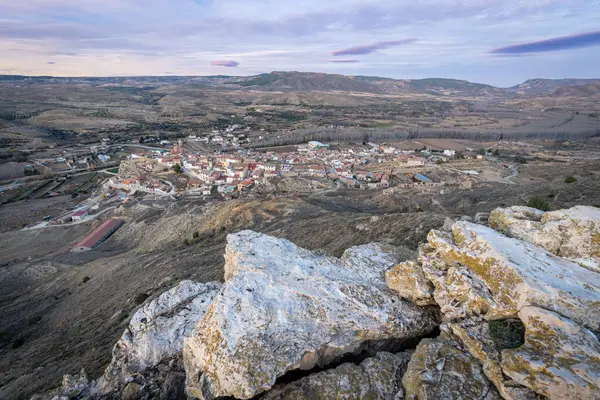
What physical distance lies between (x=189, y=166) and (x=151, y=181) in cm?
1149

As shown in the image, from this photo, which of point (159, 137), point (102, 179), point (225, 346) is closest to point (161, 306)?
point (225, 346)

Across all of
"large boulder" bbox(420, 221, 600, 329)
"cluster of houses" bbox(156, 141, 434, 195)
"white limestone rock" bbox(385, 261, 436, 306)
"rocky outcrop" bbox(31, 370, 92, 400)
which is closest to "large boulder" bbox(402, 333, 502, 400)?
"large boulder" bbox(420, 221, 600, 329)

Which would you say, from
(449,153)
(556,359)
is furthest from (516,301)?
(449,153)

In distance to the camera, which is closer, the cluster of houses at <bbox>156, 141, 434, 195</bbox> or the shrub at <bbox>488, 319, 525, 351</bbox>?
the shrub at <bbox>488, 319, 525, 351</bbox>

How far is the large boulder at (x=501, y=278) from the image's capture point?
722cm

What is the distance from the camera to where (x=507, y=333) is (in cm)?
730

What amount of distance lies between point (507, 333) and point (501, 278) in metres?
1.36

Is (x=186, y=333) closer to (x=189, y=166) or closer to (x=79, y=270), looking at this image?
(x=79, y=270)

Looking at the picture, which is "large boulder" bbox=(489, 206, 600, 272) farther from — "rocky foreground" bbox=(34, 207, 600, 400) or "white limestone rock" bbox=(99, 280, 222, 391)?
"white limestone rock" bbox=(99, 280, 222, 391)

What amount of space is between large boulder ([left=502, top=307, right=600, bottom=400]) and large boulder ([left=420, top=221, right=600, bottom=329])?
0.51m

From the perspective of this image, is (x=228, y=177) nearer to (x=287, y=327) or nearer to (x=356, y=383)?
(x=287, y=327)

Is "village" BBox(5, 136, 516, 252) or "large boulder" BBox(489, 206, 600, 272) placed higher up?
"large boulder" BBox(489, 206, 600, 272)

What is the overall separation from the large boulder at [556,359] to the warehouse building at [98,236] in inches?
1707

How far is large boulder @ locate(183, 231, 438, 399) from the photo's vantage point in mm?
8031
